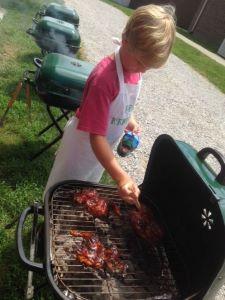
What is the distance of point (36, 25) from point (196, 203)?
4.26m

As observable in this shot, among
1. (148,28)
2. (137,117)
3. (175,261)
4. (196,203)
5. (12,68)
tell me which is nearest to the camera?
(148,28)

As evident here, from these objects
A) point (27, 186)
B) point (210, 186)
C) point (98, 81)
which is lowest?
point (27, 186)

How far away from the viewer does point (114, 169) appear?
2064 millimetres

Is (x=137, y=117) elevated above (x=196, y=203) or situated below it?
below

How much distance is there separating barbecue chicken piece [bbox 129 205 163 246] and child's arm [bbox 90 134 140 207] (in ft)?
0.77

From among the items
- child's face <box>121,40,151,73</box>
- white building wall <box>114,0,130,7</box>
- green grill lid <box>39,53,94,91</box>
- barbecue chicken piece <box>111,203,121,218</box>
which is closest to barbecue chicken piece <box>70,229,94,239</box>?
barbecue chicken piece <box>111,203,121,218</box>

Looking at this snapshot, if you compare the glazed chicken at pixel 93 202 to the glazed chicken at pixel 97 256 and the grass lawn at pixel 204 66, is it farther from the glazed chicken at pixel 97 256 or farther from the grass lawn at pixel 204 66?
the grass lawn at pixel 204 66

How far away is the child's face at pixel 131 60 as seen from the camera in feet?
6.68

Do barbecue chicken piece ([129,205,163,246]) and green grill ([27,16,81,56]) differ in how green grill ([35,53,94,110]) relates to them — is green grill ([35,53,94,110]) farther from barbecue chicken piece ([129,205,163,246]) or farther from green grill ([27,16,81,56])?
barbecue chicken piece ([129,205,163,246])

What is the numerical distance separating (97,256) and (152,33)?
1.20 m

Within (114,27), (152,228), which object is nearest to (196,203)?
(152,228)

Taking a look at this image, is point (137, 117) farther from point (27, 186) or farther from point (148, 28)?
point (148, 28)

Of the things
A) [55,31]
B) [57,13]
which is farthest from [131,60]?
[57,13]

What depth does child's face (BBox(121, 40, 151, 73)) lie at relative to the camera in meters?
2.04
